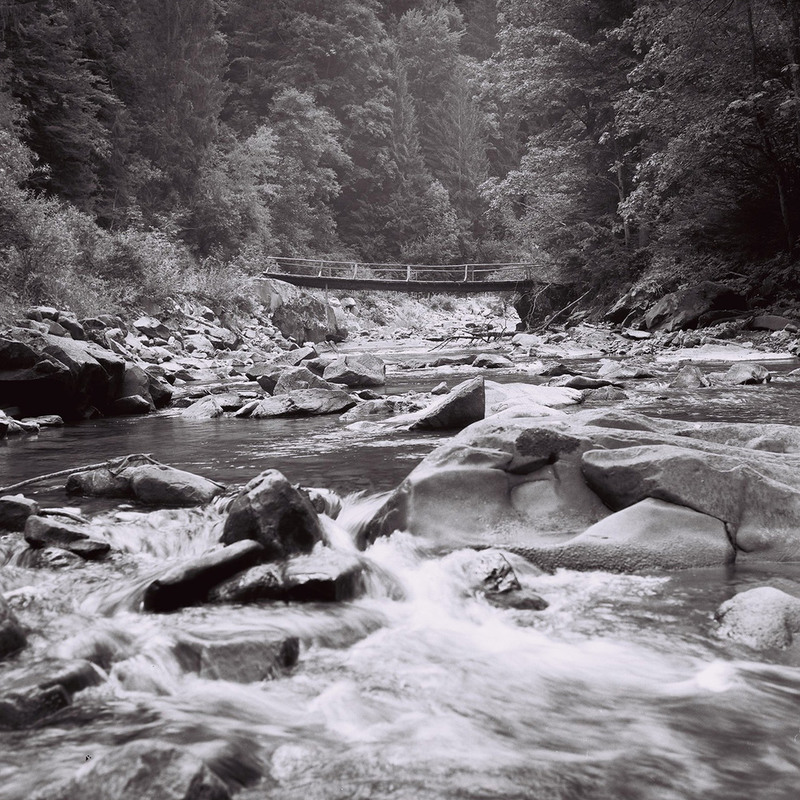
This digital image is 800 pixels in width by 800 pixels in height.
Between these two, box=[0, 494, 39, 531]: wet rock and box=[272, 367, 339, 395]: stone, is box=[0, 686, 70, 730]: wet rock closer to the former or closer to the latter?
box=[0, 494, 39, 531]: wet rock

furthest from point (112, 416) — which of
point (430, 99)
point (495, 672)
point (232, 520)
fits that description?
point (430, 99)

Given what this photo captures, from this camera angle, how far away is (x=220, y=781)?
5.48 feet

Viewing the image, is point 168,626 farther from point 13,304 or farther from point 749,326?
point 749,326

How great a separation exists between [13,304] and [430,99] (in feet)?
147

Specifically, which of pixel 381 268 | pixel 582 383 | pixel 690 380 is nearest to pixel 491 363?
pixel 582 383

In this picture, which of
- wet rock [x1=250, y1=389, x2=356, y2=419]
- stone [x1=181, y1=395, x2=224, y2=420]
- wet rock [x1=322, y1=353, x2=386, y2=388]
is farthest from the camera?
wet rock [x1=322, y1=353, x2=386, y2=388]

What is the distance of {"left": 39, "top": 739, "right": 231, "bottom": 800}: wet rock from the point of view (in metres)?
1.55

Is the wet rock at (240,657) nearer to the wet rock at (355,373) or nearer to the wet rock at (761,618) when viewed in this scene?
the wet rock at (761,618)

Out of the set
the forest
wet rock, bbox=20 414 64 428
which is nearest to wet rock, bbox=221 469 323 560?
wet rock, bbox=20 414 64 428

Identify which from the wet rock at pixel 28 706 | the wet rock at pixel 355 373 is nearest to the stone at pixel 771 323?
the wet rock at pixel 355 373

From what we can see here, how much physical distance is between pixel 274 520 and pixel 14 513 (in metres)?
1.51

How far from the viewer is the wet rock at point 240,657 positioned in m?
2.43

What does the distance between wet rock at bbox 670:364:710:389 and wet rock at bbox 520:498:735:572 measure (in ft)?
19.8

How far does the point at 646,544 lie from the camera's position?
3.41m
